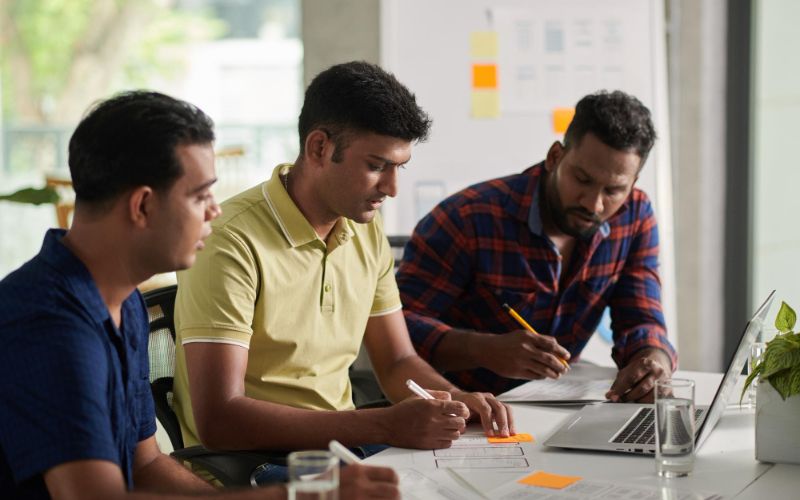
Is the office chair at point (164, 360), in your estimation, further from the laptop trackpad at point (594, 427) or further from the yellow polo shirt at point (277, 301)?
the laptop trackpad at point (594, 427)

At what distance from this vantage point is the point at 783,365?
146 centimetres

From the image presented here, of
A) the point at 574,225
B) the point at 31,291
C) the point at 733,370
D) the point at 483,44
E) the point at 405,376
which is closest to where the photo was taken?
the point at 31,291

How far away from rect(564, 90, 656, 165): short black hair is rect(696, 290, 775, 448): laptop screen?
0.59 meters

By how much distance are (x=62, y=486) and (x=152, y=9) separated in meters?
5.42

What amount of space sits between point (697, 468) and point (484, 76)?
7.36 ft

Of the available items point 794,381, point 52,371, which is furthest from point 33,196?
point 794,381

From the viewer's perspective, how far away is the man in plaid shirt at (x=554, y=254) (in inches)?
86.2

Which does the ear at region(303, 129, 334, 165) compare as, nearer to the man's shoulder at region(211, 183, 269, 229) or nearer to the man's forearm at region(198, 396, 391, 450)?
the man's shoulder at region(211, 183, 269, 229)

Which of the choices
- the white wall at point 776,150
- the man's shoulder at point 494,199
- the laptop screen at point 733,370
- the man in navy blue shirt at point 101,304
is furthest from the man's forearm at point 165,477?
the white wall at point 776,150

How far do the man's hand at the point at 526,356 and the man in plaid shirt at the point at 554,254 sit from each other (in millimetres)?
174

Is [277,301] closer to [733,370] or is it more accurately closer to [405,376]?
[405,376]

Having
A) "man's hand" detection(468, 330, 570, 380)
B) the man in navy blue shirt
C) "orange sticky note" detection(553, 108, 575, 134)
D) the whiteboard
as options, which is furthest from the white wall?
the man in navy blue shirt

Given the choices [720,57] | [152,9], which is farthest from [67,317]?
[152,9]

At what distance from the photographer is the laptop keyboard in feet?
5.08
